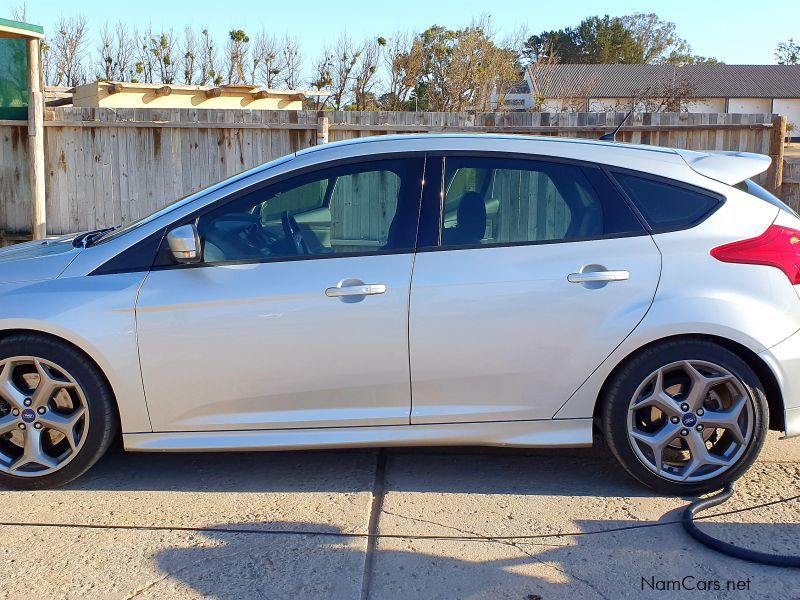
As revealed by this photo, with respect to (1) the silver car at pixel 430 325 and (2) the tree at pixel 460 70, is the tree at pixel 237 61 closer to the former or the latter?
(2) the tree at pixel 460 70

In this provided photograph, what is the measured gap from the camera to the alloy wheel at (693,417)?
4.20 meters

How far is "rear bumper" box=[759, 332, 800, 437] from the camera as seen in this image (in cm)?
418

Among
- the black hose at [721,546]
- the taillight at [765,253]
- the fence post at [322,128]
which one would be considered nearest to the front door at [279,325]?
the black hose at [721,546]

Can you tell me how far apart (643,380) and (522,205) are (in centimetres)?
103

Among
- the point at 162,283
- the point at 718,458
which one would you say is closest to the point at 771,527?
the point at 718,458

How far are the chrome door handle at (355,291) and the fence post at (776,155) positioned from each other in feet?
20.4

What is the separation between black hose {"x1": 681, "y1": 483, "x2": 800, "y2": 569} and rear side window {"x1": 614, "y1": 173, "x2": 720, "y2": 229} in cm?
132

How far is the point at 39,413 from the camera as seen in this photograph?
13.9ft

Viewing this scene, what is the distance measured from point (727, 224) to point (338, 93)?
66.6 feet

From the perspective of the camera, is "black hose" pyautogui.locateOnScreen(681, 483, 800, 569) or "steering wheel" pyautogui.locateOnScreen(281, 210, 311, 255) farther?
"steering wheel" pyautogui.locateOnScreen(281, 210, 311, 255)

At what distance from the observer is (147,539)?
12.5ft

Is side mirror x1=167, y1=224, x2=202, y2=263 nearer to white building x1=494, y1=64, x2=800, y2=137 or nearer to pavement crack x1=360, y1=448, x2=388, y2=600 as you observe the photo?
pavement crack x1=360, y1=448, x2=388, y2=600

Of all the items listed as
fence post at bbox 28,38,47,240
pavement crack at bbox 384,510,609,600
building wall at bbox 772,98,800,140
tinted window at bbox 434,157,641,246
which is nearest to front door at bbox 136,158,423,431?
tinted window at bbox 434,157,641,246

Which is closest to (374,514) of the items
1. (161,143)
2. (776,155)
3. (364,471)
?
(364,471)
